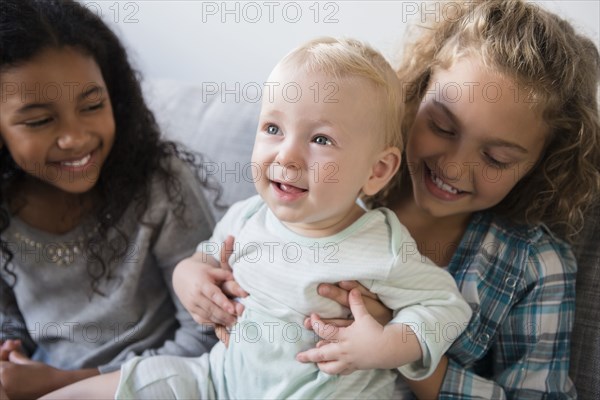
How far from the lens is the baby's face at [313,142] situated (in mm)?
845

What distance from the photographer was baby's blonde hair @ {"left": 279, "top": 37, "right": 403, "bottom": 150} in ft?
2.78

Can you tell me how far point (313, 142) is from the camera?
2.84ft

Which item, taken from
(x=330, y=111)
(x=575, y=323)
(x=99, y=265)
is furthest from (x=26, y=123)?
(x=575, y=323)

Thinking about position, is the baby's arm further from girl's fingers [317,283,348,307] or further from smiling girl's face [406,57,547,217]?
smiling girl's face [406,57,547,217]

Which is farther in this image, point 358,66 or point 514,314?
point 514,314

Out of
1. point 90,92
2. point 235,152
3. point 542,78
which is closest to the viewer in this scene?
point 542,78

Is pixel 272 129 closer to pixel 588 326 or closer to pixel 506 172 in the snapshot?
pixel 506 172

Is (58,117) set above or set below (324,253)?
above

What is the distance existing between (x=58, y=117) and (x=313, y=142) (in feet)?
1.55

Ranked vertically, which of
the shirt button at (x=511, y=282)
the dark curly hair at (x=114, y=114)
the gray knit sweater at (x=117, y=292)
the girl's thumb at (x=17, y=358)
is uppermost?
the dark curly hair at (x=114, y=114)

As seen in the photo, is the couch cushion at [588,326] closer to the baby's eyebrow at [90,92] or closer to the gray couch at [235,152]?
the gray couch at [235,152]

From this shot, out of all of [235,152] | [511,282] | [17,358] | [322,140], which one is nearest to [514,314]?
[511,282]

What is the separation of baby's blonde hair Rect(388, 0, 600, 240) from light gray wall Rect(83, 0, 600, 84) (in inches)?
3.9

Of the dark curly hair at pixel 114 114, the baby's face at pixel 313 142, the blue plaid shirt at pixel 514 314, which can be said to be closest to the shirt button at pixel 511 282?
the blue plaid shirt at pixel 514 314
